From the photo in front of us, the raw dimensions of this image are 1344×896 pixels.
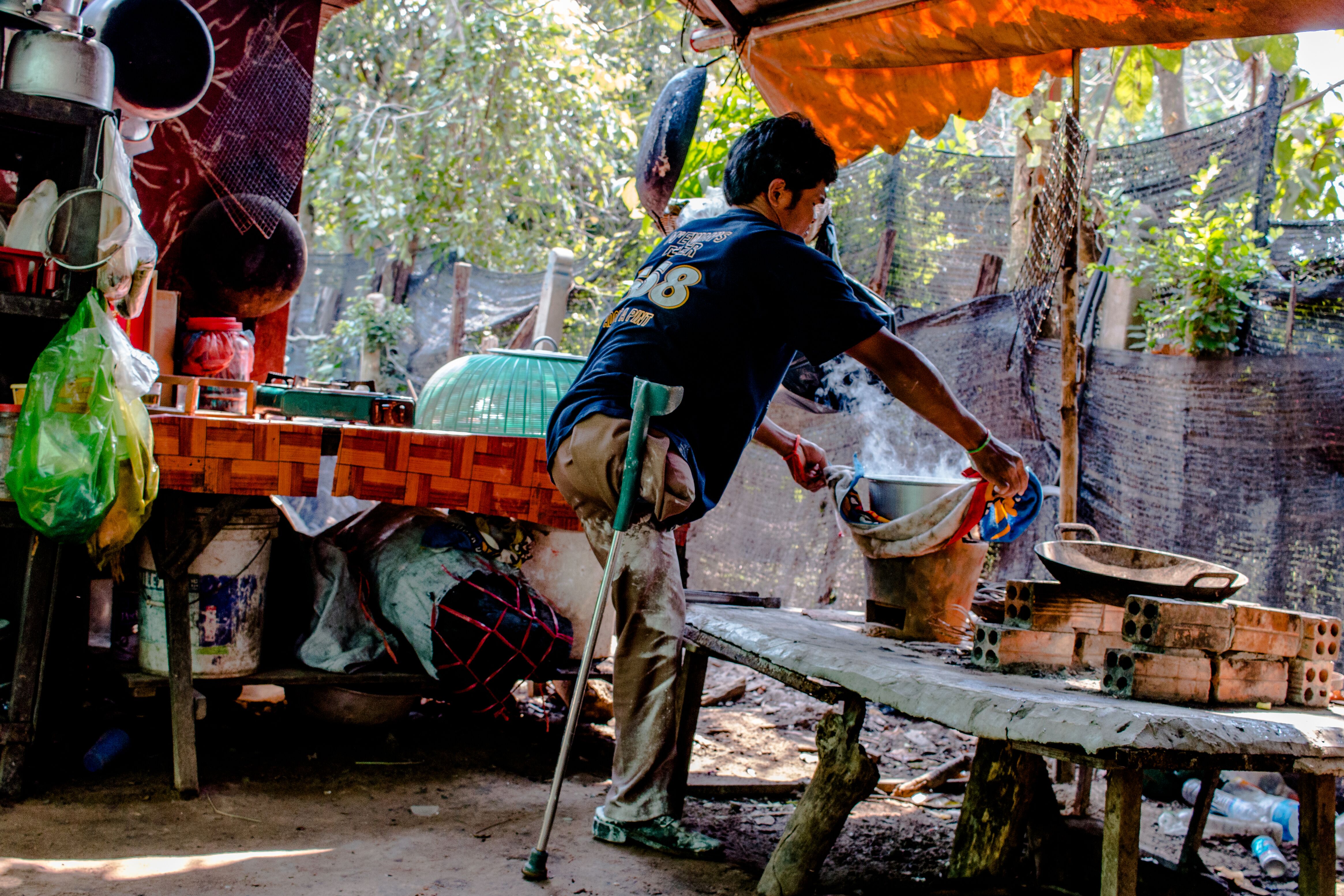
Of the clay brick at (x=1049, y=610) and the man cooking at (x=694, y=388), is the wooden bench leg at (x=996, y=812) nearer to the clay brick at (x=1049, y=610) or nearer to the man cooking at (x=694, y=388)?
the clay brick at (x=1049, y=610)

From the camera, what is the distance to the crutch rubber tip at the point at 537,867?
274cm

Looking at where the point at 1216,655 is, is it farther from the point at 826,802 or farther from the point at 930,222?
the point at 930,222

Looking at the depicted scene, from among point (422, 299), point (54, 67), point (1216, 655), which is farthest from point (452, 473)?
point (422, 299)

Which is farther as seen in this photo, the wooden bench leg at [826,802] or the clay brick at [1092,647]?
the clay brick at [1092,647]

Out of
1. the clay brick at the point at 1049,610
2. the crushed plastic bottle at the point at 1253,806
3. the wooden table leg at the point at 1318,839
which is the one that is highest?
the clay brick at the point at 1049,610

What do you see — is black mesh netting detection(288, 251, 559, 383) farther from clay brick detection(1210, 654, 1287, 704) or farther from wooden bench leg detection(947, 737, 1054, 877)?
clay brick detection(1210, 654, 1287, 704)

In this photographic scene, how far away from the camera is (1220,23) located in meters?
3.06

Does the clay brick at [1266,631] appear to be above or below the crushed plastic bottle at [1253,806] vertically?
above

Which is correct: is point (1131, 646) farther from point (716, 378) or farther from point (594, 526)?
point (594, 526)

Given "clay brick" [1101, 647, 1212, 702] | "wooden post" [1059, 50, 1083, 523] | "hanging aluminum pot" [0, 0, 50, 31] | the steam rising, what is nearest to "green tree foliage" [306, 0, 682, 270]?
the steam rising

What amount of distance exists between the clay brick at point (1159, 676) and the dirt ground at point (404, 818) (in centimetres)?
88

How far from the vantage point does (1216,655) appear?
97.5 inches

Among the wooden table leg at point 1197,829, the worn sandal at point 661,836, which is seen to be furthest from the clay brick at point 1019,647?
the worn sandal at point 661,836

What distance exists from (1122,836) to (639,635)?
1383 millimetres
